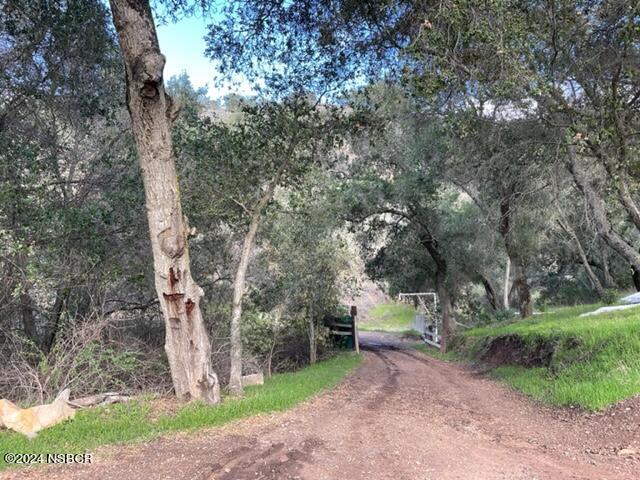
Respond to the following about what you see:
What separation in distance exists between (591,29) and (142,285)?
416 inches

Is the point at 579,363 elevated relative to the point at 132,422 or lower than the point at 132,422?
lower

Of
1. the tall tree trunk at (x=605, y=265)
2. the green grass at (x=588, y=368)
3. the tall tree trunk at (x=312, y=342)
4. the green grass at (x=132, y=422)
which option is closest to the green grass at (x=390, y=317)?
the tall tree trunk at (x=605, y=265)

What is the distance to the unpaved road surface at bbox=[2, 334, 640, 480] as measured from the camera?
4586mm

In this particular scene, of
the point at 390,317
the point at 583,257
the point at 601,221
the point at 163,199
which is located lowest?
the point at 390,317

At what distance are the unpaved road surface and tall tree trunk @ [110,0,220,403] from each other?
150cm

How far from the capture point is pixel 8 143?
9.14m

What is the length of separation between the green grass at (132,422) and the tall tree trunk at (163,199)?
0.62 meters

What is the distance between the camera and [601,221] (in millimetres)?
11625

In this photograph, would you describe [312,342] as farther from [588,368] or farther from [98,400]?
[588,368]

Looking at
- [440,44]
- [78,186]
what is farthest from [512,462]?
[78,186]

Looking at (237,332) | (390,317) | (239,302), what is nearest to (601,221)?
(239,302)

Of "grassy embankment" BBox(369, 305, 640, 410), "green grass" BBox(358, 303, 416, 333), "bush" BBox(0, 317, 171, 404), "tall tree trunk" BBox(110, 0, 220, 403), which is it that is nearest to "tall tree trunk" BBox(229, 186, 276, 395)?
"tall tree trunk" BBox(110, 0, 220, 403)

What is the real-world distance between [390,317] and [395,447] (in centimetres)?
4578

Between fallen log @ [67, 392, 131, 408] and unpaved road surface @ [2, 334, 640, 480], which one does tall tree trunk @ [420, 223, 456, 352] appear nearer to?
unpaved road surface @ [2, 334, 640, 480]
